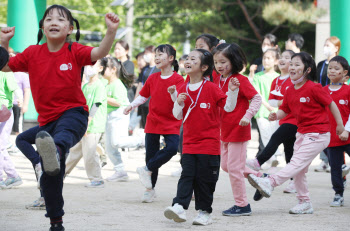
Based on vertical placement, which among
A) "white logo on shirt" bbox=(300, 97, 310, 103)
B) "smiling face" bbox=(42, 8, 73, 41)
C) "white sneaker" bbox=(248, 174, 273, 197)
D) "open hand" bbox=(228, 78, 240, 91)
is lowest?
"white sneaker" bbox=(248, 174, 273, 197)

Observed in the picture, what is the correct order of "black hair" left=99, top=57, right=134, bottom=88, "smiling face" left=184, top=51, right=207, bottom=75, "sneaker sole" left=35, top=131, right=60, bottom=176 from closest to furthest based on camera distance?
"sneaker sole" left=35, top=131, right=60, bottom=176 < "smiling face" left=184, top=51, right=207, bottom=75 < "black hair" left=99, top=57, right=134, bottom=88

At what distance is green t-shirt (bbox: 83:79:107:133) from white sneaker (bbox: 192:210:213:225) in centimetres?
288

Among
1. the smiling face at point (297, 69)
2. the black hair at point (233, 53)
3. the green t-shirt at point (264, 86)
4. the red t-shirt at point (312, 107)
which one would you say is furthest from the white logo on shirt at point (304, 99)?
the green t-shirt at point (264, 86)

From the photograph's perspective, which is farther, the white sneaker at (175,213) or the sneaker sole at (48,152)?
the white sneaker at (175,213)

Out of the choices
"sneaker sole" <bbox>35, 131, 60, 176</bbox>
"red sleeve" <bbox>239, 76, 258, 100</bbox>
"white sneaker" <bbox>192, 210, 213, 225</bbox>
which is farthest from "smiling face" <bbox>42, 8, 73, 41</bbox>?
"white sneaker" <bbox>192, 210, 213, 225</bbox>

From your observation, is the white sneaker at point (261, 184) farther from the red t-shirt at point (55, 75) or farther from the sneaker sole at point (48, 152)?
the sneaker sole at point (48, 152)

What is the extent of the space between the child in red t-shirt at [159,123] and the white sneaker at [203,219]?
130cm

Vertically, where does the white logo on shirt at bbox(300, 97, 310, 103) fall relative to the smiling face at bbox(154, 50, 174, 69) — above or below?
below

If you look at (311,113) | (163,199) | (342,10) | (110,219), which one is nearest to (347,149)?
(311,113)

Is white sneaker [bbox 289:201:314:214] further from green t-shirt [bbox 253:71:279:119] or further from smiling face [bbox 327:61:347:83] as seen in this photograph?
green t-shirt [bbox 253:71:279:119]

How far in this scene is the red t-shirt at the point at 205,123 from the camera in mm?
5789

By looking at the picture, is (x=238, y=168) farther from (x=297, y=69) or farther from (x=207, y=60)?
(x=297, y=69)

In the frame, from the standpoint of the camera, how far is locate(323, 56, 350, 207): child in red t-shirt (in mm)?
7047

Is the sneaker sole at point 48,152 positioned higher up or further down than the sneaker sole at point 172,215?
higher up
